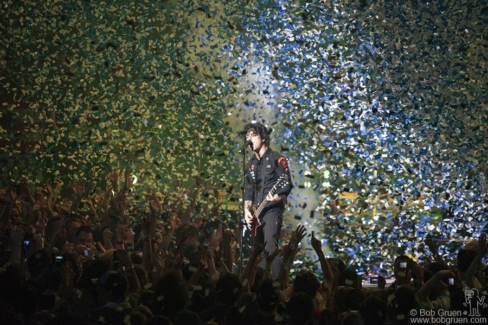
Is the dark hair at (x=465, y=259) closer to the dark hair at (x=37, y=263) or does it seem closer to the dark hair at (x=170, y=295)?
the dark hair at (x=170, y=295)

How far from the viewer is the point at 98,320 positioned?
4145 mm

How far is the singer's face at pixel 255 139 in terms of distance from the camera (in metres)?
7.43

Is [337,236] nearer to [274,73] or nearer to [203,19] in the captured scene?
[274,73]

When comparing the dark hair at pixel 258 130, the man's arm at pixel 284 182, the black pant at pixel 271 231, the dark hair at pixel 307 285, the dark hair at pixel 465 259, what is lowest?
the dark hair at pixel 307 285

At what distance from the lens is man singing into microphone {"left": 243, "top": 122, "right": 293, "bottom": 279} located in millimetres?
7277

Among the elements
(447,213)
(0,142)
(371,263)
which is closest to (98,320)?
(371,263)

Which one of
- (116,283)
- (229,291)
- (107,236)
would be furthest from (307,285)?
(107,236)

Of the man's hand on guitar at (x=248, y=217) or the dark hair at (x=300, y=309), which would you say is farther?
the man's hand on guitar at (x=248, y=217)

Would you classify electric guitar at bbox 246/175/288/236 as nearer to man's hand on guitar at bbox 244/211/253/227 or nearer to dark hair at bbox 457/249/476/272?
man's hand on guitar at bbox 244/211/253/227

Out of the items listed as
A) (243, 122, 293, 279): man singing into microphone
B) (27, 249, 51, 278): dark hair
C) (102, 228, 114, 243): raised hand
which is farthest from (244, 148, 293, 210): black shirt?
(27, 249, 51, 278): dark hair

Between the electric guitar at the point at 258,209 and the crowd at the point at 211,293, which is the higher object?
the electric guitar at the point at 258,209

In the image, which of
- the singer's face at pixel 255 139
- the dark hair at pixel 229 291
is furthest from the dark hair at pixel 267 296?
the singer's face at pixel 255 139

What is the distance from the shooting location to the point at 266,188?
7.35 meters

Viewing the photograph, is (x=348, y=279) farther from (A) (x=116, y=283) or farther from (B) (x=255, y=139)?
(B) (x=255, y=139)
